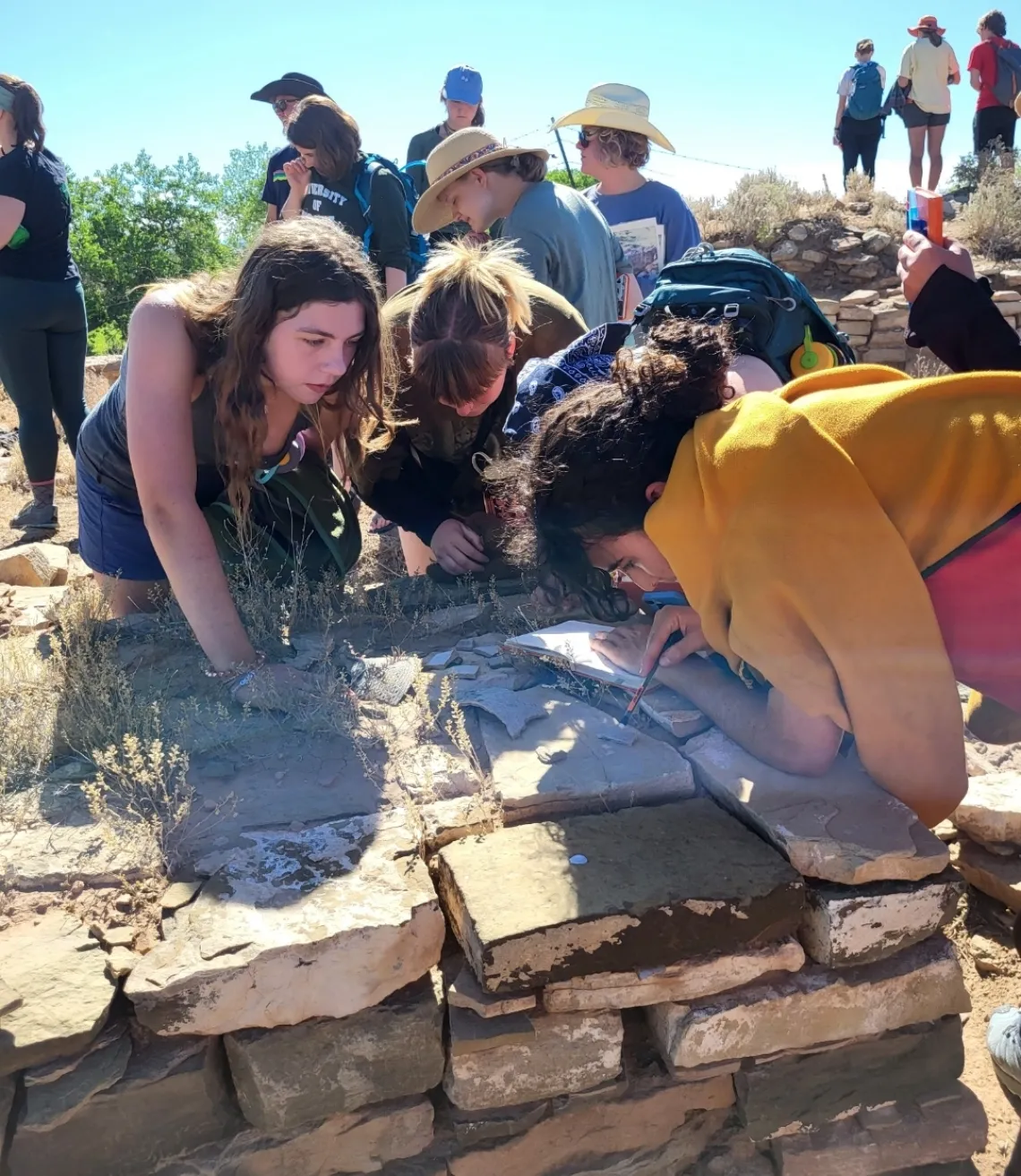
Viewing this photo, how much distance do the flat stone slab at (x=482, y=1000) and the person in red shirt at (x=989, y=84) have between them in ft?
33.8

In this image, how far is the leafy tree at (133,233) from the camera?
1734cm

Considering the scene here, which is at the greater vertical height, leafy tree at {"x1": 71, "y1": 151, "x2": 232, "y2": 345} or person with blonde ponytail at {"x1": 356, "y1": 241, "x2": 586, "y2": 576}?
leafy tree at {"x1": 71, "y1": 151, "x2": 232, "y2": 345}

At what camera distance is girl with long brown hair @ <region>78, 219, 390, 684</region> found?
2.62 metres

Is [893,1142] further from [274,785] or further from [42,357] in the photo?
[42,357]

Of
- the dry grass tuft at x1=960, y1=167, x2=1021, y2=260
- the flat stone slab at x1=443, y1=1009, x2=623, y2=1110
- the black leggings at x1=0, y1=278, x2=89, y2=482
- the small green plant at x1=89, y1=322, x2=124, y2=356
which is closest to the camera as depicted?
the flat stone slab at x1=443, y1=1009, x2=623, y2=1110

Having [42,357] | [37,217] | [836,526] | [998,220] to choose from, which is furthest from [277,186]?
[998,220]

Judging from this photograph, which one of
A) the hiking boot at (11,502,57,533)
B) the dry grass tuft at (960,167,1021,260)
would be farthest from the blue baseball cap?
the dry grass tuft at (960,167,1021,260)

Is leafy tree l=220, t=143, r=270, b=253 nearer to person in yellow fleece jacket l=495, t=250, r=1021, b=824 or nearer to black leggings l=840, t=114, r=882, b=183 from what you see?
black leggings l=840, t=114, r=882, b=183

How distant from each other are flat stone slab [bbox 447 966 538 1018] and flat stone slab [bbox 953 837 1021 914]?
1513 millimetres

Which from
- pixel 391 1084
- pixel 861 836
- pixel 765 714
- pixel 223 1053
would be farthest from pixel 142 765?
pixel 861 836

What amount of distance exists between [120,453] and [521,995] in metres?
2.22

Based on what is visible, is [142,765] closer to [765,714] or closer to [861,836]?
[765,714]

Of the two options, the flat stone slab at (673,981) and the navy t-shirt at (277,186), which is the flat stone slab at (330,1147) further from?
the navy t-shirt at (277,186)

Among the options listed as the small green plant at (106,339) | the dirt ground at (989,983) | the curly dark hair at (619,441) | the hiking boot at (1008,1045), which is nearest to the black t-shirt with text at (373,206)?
the curly dark hair at (619,441)
